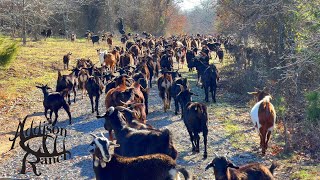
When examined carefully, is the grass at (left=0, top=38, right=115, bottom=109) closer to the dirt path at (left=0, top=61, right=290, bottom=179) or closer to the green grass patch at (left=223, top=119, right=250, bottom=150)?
the dirt path at (left=0, top=61, right=290, bottom=179)

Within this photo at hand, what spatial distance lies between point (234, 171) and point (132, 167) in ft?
5.77

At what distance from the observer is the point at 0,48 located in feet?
62.6

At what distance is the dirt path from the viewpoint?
10133 millimetres

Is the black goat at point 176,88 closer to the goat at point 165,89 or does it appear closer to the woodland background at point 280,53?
the goat at point 165,89

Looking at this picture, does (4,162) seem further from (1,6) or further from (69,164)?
(1,6)

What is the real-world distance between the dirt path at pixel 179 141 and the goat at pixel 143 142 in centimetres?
108

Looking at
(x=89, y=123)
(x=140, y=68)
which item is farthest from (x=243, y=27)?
(x=89, y=123)

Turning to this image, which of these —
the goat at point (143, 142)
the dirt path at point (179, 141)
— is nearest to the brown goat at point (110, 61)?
the dirt path at point (179, 141)

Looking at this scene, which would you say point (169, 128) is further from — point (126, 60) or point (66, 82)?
point (126, 60)

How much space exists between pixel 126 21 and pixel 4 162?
5071cm

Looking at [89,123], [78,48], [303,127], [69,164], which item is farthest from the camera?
[78,48]

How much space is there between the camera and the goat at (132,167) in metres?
7.41

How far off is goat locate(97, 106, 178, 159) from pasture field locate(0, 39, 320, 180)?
3.55ft

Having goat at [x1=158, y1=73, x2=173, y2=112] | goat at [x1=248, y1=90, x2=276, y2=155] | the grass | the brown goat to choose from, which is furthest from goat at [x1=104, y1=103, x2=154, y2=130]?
the brown goat
